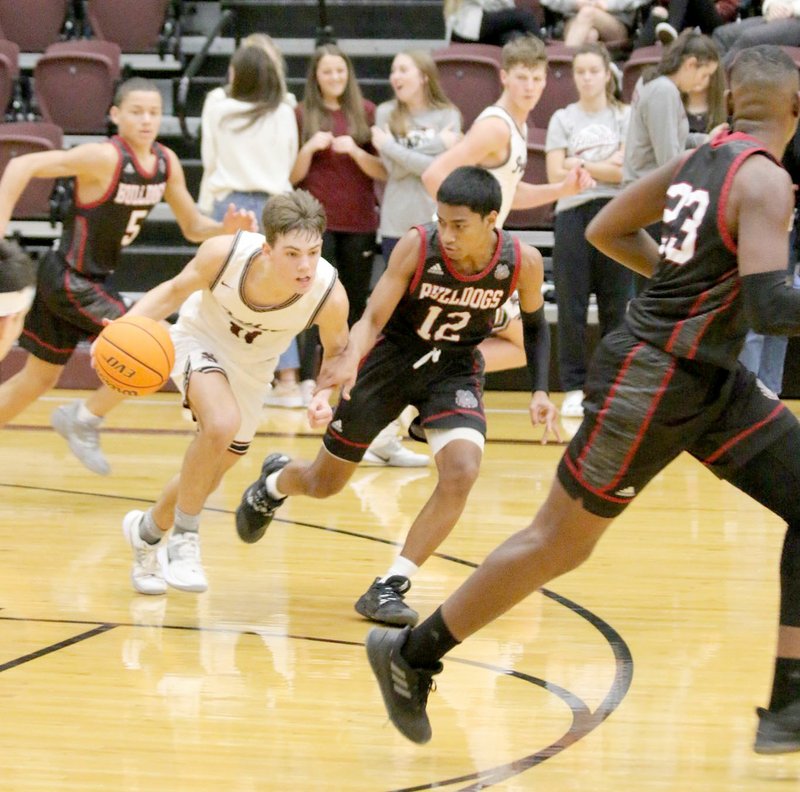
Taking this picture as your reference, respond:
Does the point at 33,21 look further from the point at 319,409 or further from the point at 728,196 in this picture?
the point at 728,196

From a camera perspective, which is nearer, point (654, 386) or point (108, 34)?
point (654, 386)

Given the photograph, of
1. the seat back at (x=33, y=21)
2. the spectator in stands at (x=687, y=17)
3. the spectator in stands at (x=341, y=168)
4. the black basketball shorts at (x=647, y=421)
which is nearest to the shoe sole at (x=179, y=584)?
the black basketball shorts at (x=647, y=421)

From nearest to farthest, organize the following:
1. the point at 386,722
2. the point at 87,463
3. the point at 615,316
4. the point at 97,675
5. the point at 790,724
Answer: the point at 790,724 → the point at 386,722 → the point at 97,675 → the point at 87,463 → the point at 615,316

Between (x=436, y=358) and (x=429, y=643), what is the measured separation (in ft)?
5.83

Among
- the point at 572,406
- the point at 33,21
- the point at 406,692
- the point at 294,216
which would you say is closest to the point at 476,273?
the point at 294,216

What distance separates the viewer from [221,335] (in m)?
5.18

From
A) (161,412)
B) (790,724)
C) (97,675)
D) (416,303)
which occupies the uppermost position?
(416,303)

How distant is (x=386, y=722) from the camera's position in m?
3.80

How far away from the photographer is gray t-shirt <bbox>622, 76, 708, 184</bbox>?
8.02m

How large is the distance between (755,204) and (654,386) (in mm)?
493

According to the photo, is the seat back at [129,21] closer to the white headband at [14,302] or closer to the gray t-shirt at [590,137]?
the gray t-shirt at [590,137]

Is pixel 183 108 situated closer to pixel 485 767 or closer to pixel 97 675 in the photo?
pixel 97 675

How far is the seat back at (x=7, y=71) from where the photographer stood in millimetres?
10844

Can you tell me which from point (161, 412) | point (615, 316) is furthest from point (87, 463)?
point (615, 316)
